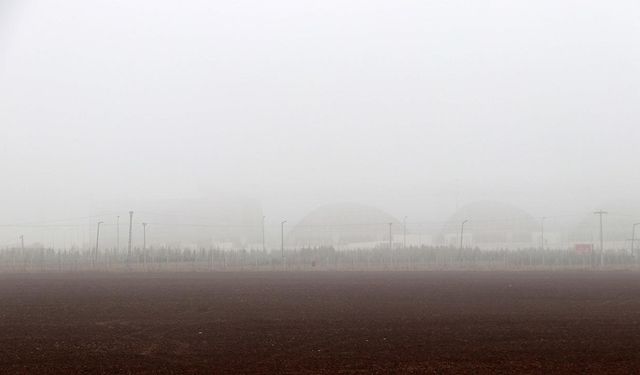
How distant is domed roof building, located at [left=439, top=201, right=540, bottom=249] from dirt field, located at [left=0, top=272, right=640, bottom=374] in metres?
121

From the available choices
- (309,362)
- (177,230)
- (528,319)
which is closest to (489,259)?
(528,319)

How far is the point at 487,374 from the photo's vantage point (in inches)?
647

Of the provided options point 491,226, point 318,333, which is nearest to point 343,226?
point 491,226

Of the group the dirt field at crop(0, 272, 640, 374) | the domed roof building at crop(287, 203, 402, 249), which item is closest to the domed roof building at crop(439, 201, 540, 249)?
the domed roof building at crop(287, 203, 402, 249)

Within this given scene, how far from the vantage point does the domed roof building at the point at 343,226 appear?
164 metres

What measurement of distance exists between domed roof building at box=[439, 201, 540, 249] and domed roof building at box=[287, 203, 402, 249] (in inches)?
535

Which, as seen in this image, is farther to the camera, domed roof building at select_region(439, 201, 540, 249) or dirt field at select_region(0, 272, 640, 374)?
domed roof building at select_region(439, 201, 540, 249)

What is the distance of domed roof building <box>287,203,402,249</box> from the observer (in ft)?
538

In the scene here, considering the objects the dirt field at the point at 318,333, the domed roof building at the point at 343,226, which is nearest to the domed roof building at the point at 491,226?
the domed roof building at the point at 343,226

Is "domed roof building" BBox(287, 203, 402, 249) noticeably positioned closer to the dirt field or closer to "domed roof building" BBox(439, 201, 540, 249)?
"domed roof building" BBox(439, 201, 540, 249)

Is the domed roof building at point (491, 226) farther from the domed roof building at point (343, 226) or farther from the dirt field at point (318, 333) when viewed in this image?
the dirt field at point (318, 333)

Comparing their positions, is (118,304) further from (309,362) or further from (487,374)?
(487,374)

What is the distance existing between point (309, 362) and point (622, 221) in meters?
168

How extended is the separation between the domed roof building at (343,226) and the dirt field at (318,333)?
124 metres
